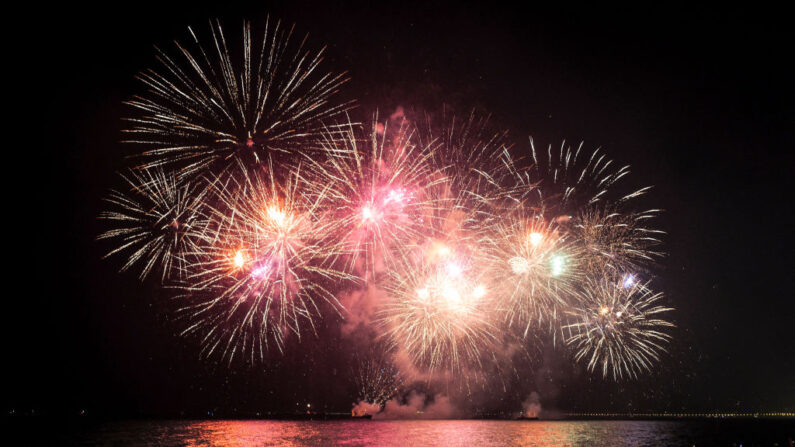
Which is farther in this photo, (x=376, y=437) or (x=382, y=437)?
(x=376, y=437)

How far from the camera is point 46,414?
12731 cm

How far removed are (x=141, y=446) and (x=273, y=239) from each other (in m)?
Result: 35.1

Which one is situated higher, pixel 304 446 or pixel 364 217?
pixel 364 217

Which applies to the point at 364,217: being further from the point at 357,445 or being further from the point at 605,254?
the point at 357,445

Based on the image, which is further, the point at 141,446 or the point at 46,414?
the point at 46,414

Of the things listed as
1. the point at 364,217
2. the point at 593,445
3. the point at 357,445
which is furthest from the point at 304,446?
the point at 364,217

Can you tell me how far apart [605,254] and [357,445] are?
1080 inches

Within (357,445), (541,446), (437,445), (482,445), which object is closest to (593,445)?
(541,446)

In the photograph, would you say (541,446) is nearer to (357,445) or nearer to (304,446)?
(357,445)

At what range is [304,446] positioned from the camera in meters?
44.5

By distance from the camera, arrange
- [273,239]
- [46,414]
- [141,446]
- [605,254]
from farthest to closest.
Result: [46,414]
[141,446]
[605,254]
[273,239]

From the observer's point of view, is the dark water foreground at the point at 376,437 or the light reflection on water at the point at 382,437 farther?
the dark water foreground at the point at 376,437

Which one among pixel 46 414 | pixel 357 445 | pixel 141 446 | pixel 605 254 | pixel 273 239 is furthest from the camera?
pixel 46 414

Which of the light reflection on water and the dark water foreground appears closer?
the light reflection on water
